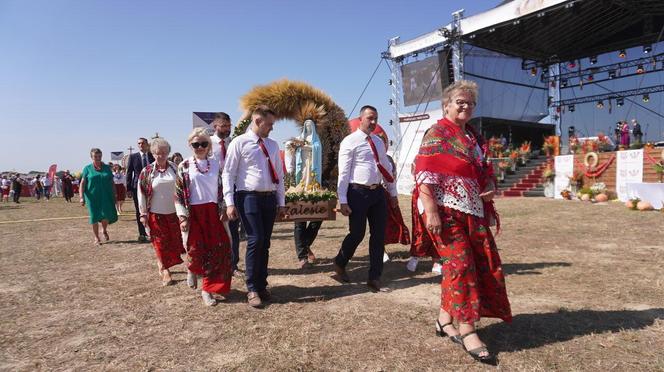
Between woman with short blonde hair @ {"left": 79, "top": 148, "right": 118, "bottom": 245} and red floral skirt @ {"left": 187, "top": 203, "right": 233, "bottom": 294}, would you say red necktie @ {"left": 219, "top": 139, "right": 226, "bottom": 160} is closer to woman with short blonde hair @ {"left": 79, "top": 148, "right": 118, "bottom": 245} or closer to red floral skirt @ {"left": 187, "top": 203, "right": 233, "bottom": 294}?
red floral skirt @ {"left": 187, "top": 203, "right": 233, "bottom": 294}

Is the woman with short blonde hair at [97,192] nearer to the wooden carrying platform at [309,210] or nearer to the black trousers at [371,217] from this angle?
the wooden carrying platform at [309,210]

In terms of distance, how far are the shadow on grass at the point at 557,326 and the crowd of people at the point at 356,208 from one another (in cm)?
24

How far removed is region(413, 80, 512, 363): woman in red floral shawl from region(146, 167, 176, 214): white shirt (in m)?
3.23

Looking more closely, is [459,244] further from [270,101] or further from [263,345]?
[270,101]

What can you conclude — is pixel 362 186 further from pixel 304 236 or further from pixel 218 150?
pixel 218 150

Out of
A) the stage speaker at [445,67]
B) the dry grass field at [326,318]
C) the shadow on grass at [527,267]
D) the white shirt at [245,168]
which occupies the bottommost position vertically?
the dry grass field at [326,318]

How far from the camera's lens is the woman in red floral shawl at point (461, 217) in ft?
9.78

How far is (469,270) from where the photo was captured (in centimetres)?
298

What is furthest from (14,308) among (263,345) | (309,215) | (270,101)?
(270,101)

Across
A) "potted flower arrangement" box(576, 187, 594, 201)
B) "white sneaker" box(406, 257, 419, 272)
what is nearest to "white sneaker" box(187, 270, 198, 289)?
"white sneaker" box(406, 257, 419, 272)

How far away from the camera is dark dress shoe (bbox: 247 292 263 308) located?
4066 mm

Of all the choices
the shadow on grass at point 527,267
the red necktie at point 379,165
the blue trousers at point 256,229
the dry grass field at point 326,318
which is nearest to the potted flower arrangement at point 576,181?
the dry grass field at point 326,318

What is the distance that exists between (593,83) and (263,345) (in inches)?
1101

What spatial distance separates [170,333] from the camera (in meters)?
3.48
